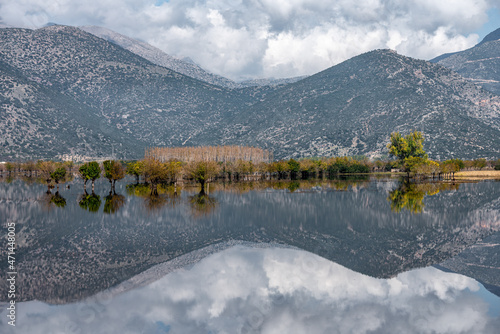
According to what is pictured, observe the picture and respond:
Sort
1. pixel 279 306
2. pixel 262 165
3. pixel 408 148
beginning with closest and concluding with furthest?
pixel 279 306 → pixel 408 148 → pixel 262 165

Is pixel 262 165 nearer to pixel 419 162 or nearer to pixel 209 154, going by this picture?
pixel 209 154

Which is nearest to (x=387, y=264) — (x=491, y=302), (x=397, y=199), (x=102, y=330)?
(x=491, y=302)

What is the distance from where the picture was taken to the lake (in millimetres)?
17656

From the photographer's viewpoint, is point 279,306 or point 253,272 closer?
point 279,306

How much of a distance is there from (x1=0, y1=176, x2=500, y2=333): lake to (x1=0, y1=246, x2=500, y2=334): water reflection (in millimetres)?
51

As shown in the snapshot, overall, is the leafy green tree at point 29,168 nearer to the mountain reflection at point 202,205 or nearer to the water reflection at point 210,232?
the water reflection at point 210,232

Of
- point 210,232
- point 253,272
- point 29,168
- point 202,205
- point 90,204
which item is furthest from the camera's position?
point 29,168

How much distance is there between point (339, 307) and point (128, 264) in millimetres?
12240

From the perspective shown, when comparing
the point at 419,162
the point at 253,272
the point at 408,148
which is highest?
the point at 408,148

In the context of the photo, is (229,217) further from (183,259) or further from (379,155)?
(379,155)

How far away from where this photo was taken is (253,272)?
81.4ft

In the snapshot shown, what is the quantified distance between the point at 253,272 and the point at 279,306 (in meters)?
5.85

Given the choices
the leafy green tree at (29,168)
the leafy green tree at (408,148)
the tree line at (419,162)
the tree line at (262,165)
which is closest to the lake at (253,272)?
the tree line at (262,165)

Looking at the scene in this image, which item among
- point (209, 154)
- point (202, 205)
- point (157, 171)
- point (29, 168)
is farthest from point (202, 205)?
point (29, 168)
